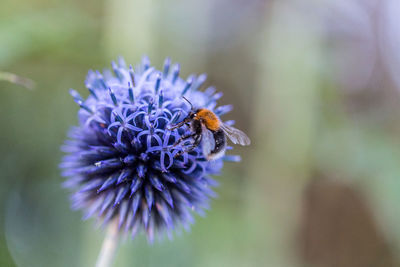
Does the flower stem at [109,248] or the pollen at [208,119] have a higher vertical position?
the pollen at [208,119]

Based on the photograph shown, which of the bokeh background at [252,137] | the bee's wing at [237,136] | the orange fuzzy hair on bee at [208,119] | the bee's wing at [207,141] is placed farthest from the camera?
the bokeh background at [252,137]

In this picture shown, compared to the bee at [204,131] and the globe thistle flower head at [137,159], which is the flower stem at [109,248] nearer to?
the globe thistle flower head at [137,159]

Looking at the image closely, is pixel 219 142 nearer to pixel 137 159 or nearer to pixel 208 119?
pixel 208 119

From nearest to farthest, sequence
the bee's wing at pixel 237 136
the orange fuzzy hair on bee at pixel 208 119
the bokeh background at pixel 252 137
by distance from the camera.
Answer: the orange fuzzy hair on bee at pixel 208 119 → the bee's wing at pixel 237 136 → the bokeh background at pixel 252 137

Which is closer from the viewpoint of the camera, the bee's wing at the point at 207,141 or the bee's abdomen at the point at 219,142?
the bee's wing at the point at 207,141

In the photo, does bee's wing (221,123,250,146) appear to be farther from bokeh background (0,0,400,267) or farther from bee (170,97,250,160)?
bokeh background (0,0,400,267)

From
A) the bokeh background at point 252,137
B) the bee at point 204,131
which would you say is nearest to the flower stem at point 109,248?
the bee at point 204,131
